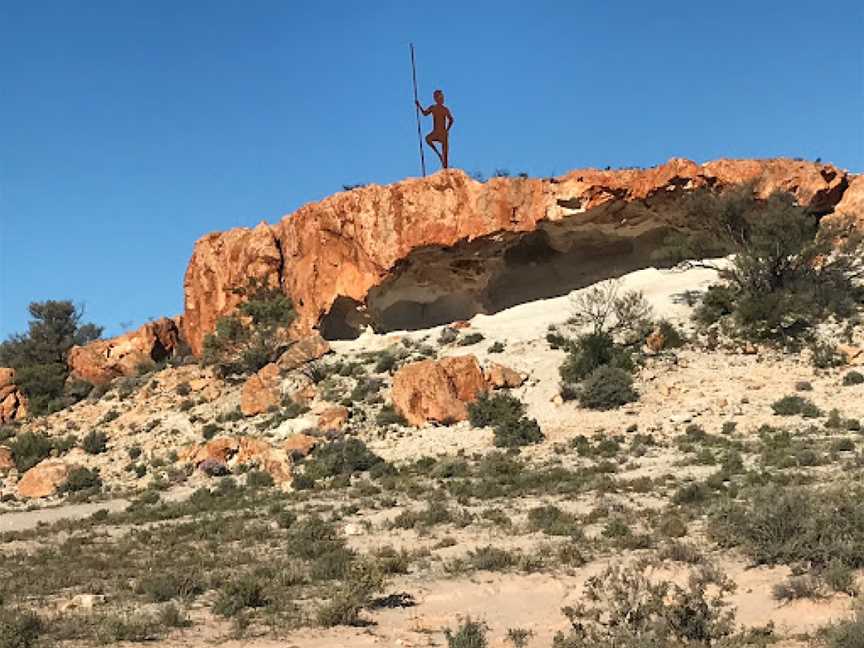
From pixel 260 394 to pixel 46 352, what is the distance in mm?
19377

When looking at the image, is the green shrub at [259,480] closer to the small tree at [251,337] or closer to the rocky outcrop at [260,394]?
the rocky outcrop at [260,394]

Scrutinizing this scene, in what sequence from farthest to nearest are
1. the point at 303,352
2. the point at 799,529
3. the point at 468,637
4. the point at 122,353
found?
the point at 122,353, the point at 303,352, the point at 799,529, the point at 468,637

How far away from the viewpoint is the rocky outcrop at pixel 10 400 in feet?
116

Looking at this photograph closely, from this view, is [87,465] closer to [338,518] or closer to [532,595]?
[338,518]

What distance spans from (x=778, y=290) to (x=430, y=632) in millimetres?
23213

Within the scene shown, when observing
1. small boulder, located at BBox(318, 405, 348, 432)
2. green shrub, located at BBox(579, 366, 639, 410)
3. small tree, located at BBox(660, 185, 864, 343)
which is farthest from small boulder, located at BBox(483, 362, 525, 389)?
small tree, located at BBox(660, 185, 864, 343)

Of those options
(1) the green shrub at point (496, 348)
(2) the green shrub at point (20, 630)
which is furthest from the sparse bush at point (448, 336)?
(2) the green shrub at point (20, 630)

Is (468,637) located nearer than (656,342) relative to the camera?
Yes

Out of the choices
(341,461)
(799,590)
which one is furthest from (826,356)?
(799,590)

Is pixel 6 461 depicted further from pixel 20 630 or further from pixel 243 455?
pixel 20 630

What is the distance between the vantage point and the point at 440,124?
32.5m

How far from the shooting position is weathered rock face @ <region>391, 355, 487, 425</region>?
2367 centimetres

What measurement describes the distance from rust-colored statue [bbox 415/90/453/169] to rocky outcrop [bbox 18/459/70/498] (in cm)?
1836

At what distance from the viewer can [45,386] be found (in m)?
36.3
